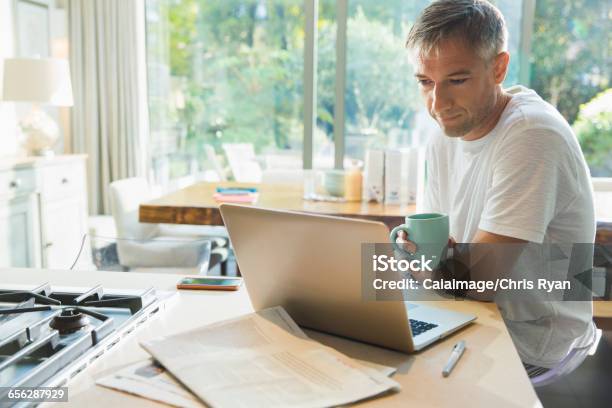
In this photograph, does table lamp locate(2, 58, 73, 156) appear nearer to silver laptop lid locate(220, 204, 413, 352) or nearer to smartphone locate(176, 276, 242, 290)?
smartphone locate(176, 276, 242, 290)

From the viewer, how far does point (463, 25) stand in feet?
4.16

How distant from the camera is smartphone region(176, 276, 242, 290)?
1186mm

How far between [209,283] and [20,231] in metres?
2.77

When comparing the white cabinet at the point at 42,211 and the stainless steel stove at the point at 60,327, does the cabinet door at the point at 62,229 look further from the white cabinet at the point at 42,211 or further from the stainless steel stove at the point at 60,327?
the stainless steel stove at the point at 60,327

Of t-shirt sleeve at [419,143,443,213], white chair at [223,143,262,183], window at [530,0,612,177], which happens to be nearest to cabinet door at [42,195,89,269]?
white chair at [223,143,262,183]

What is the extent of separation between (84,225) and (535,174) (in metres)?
3.71

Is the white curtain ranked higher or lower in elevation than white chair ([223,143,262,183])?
higher

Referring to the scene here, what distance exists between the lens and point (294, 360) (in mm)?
787

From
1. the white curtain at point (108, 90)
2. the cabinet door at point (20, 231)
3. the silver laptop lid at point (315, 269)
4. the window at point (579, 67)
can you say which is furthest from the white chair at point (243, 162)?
the silver laptop lid at point (315, 269)

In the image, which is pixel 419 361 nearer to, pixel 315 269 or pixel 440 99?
pixel 315 269

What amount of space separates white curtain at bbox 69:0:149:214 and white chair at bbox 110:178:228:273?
215 centimetres

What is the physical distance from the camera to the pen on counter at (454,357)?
781 millimetres

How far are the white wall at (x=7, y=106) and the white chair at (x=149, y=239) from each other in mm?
1702

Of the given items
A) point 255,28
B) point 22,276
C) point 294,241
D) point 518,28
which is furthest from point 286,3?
point 294,241
